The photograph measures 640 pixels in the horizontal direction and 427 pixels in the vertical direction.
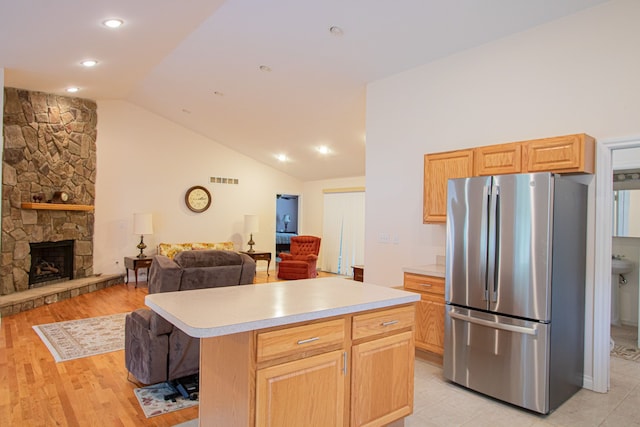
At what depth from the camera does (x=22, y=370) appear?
3.32m

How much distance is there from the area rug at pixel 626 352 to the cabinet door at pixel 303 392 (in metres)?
3.42

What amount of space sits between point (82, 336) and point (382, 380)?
3658mm

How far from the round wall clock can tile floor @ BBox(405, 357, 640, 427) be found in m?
6.46

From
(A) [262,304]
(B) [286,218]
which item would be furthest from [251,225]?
(A) [262,304]

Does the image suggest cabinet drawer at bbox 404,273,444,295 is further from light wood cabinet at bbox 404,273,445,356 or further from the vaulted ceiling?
the vaulted ceiling

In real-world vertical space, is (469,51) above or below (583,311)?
above

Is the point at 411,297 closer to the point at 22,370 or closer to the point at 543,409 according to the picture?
the point at 543,409

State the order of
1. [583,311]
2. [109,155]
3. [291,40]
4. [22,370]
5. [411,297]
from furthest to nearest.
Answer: [109,155] → [291,40] → [22,370] → [583,311] → [411,297]

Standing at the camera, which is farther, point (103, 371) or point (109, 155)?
point (109, 155)

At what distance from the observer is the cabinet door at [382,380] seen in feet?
6.64

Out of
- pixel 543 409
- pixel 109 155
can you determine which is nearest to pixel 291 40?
pixel 543 409

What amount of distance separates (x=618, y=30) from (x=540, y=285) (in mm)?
2031

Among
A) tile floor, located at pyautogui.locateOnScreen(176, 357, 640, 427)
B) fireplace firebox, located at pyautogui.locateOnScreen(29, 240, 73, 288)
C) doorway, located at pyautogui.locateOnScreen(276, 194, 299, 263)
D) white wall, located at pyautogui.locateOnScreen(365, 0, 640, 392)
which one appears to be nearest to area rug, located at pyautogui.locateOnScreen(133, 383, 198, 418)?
tile floor, located at pyautogui.locateOnScreen(176, 357, 640, 427)

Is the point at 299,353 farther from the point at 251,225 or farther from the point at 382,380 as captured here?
the point at 251,225
